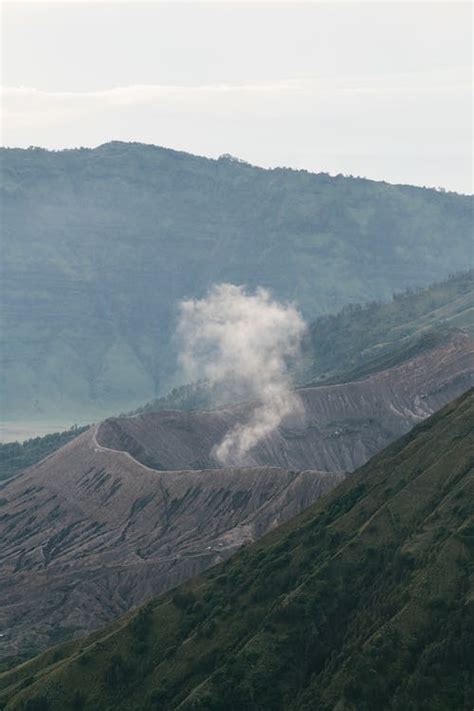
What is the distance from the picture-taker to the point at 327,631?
173500 mm

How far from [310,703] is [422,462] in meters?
47.5

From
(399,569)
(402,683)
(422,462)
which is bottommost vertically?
(402,683)

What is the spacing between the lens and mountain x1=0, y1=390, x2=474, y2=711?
515 feet

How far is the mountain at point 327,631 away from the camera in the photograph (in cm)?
15700

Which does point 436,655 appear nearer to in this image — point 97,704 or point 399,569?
point 399,569

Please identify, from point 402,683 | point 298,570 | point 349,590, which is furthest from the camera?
point 298,570

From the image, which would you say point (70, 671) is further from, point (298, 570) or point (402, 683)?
point (402, 683)

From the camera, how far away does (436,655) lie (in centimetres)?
15588

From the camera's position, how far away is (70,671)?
600ft

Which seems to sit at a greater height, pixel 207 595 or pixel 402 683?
pixel 207 595

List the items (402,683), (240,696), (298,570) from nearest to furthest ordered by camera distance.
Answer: (402,683), (240,696), (298,570)

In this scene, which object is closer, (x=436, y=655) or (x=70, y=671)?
(x=436, y=655)

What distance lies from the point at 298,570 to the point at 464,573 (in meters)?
30.1

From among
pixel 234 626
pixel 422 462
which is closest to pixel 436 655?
pixel 234 626
